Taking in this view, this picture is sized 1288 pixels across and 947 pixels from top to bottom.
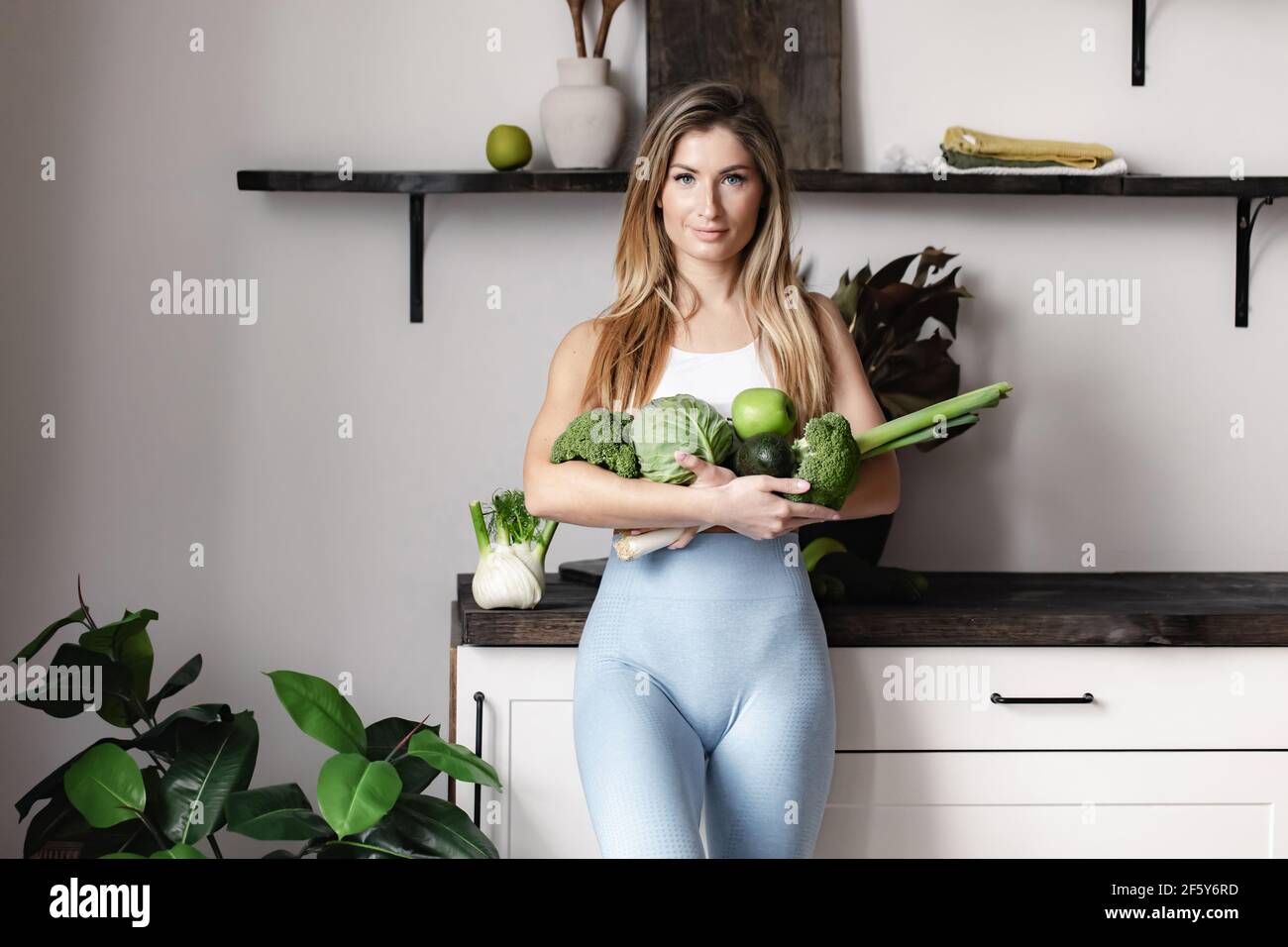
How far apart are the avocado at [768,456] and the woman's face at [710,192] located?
27 cm

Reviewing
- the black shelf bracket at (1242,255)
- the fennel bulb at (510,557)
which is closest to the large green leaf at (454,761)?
the fennel bulb at (510,557)

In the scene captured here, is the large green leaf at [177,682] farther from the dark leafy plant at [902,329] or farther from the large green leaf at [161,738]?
the dark leafy plant at [902,329]

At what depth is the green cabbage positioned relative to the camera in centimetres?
128

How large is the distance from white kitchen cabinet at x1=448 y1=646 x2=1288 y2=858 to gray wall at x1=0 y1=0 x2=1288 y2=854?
0.55 m

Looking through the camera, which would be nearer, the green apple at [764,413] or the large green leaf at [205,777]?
the green apple at [764,413]

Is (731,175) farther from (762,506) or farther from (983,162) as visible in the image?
(983,162)

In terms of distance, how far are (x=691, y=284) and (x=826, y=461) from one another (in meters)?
0.34

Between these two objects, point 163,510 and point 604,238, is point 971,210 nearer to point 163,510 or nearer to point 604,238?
point 604,238

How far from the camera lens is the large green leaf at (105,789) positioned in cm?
158

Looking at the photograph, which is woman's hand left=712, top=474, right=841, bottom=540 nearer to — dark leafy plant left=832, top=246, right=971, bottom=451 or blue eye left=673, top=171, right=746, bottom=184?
blue eye left=673, top=171, right=746, bottom=184

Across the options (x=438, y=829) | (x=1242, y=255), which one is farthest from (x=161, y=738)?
(x=1242, y=255)

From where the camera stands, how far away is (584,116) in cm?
200
